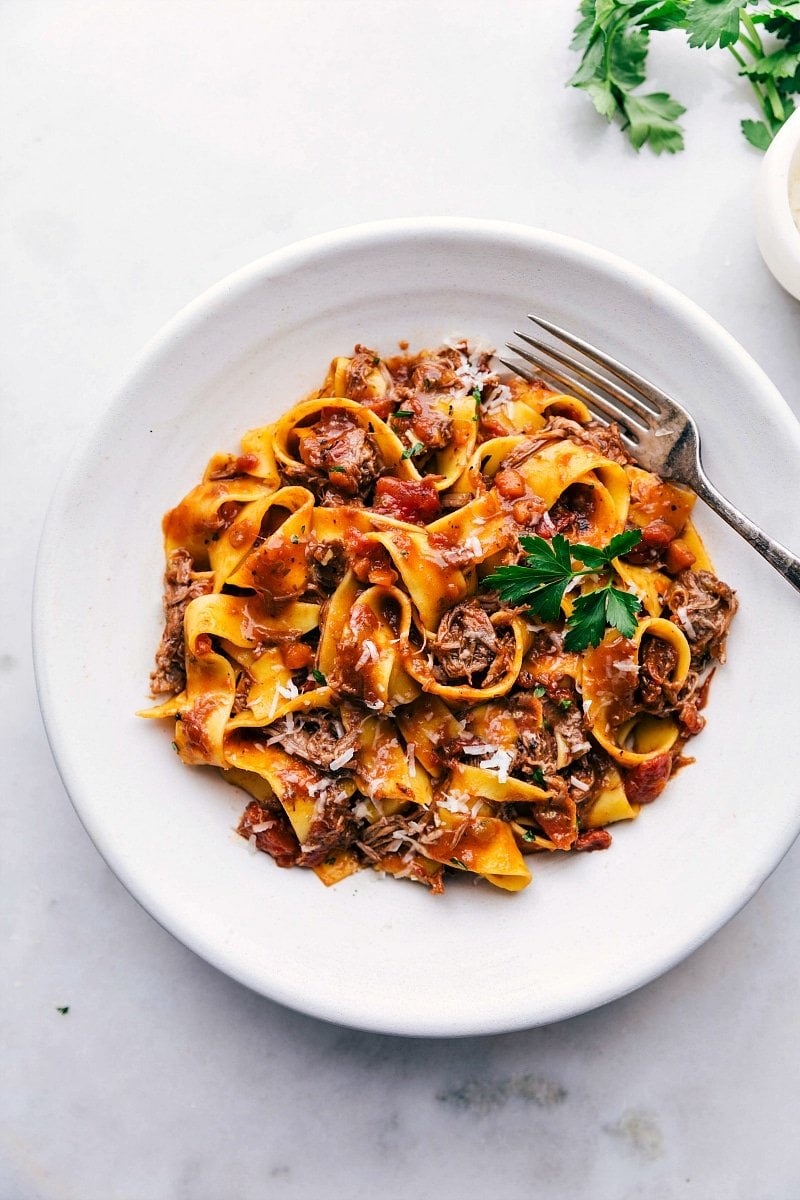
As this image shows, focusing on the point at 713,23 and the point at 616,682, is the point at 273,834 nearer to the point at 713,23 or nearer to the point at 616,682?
the point at 616,682

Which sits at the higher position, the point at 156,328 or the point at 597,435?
the point at 597,435

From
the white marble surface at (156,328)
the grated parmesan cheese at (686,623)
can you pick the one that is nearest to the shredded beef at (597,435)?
the grated parmesan cheese at (686,623)

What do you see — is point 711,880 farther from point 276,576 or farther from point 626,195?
point 626,195

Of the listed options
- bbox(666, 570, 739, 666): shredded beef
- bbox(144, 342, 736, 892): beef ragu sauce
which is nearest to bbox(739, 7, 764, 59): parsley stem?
bbox(144, 342, 736, 892): beef ragu sauce

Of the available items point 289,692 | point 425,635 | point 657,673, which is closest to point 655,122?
point 657,673

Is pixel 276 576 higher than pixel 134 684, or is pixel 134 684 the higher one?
pixel 276 576

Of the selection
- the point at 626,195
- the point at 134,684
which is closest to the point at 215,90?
the point at 626,195
